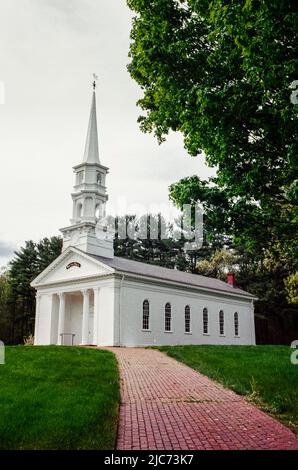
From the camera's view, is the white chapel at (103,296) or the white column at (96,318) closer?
the white column at (96,318)

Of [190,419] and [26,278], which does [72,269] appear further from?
[190,419]

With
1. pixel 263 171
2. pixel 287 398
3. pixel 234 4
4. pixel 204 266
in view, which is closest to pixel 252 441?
pixel 287 398

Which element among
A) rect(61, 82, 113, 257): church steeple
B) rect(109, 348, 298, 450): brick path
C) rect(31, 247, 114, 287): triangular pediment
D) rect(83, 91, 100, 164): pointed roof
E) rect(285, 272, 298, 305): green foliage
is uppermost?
rect(83, 91, 100, 164): pointed roof

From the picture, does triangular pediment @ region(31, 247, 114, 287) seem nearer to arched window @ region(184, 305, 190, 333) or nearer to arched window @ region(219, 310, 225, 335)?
arched window @ region(184, 305, 190, 333)

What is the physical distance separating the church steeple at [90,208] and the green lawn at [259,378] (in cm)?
1498

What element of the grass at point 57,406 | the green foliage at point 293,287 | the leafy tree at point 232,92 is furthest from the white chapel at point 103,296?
the leafy tree at point 232,92

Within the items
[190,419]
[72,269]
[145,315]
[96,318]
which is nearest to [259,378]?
[190,419]

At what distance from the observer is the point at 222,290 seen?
37.2m

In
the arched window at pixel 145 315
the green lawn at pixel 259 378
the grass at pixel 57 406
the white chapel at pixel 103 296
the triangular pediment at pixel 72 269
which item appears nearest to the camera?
the grass at pixel 57 406

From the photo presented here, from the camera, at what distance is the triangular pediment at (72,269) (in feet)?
96.6

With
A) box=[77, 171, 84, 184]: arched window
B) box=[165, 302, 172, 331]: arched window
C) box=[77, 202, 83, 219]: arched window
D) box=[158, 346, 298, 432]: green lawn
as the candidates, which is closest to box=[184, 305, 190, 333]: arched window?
box=[165, 302, 172, 331]: arched window

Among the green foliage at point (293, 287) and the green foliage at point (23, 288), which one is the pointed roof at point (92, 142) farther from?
the green foliage at point (23, 288)

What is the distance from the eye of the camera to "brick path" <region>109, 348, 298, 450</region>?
22.6 ft

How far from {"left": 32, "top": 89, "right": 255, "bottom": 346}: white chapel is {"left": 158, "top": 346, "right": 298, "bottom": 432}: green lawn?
32.2 feet
